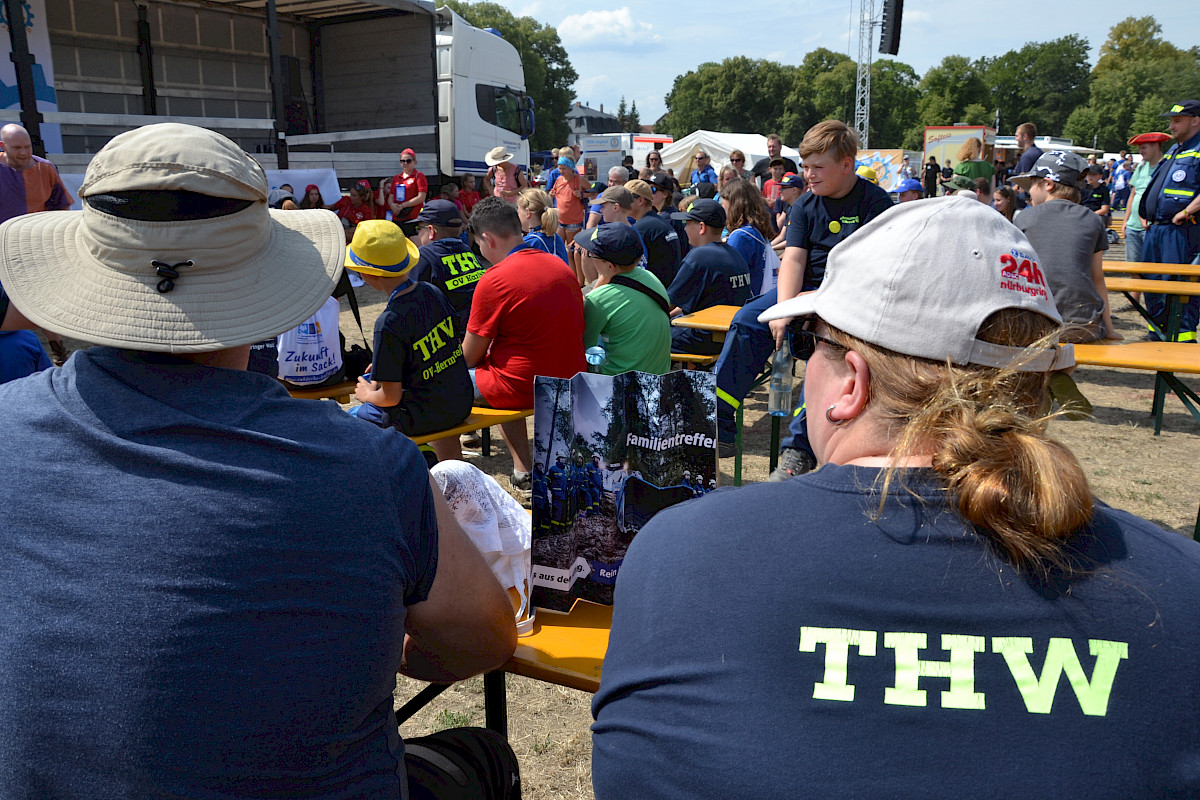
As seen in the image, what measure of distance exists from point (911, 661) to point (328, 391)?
Answer: 4.20 meters

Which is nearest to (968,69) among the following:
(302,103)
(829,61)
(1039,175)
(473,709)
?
(829,61)

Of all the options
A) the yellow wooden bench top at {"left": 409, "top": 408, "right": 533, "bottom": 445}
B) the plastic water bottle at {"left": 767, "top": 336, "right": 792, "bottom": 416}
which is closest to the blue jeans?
the plastic water bottle at {"left": 767, "top": 336, "right": 792, "bottom": 416}

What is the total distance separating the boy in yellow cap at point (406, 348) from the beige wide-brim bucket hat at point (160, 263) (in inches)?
100

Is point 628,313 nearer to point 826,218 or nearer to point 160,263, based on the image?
point 826,218

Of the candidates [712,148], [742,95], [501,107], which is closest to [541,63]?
[742,95]

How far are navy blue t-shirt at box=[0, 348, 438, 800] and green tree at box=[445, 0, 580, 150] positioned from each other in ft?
204

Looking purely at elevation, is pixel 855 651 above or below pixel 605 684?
above

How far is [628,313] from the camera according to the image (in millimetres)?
4617

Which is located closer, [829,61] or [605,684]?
[605,684]

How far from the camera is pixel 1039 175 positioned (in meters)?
5.71

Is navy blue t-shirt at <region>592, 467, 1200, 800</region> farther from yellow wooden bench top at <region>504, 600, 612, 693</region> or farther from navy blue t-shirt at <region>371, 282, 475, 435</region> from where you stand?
navy blue t-shirt at <region>371, 282, 475, 435</region>

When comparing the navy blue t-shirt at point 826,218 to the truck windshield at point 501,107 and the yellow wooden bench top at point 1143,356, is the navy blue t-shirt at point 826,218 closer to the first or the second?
the yellow wooden bench top at point 1143,356

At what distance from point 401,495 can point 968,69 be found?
76.8 m

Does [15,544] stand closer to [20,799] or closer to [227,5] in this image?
[20,799]
